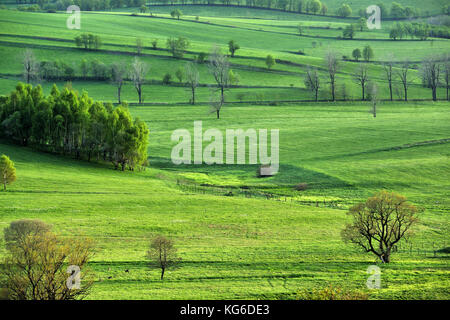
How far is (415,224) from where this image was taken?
204 ft

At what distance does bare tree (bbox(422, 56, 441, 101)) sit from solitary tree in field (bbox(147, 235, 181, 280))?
423ft

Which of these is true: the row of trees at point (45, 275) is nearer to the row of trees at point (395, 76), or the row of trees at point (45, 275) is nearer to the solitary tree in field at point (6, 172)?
the solitary tree in field at point (6, 172)

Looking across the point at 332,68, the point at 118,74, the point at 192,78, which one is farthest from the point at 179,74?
the point at 332,68

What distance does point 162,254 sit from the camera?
44.5 metres

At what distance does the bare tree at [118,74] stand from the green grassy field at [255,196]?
118 inches

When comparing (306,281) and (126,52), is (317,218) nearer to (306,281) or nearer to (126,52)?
(306,281)

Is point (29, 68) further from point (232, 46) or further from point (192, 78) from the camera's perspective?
point (232, 46)

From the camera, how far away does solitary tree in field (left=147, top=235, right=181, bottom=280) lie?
43.8m

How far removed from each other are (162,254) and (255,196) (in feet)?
108

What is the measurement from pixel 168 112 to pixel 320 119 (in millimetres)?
37664

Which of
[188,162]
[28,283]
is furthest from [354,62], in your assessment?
[28,283]

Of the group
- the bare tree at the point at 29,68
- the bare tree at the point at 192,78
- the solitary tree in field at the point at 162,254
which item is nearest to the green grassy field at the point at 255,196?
the solitary tree in field at the point at 162,254

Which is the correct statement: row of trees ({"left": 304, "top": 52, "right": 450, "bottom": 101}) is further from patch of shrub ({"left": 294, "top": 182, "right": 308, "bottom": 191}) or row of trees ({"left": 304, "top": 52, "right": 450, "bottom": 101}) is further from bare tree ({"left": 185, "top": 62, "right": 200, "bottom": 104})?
patch of shrub ({"left": 294, "top": 182, "right": 308, "bottom": 191})
